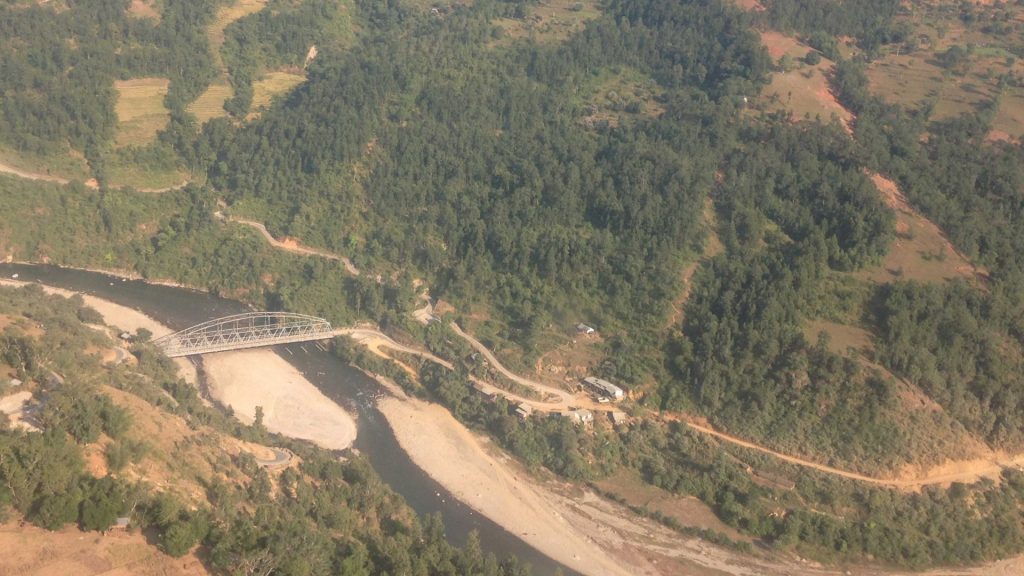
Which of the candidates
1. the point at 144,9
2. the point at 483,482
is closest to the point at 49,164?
the point at 144,9

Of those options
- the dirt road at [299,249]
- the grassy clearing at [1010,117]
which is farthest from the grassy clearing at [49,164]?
the grassy clearing at [1010,117]

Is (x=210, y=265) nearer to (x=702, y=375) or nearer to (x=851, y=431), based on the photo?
(x=702, y=375)

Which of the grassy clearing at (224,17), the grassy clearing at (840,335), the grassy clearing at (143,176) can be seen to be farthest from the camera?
the grassy clearing at (224,17)

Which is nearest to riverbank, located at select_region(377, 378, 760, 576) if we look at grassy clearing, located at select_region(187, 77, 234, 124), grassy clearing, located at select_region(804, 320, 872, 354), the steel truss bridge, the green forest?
the green forest

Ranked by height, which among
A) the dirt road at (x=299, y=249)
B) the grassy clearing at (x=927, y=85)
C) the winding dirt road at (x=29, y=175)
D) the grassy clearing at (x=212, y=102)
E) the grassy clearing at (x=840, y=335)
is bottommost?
the dirt road at (x=299, y=249)

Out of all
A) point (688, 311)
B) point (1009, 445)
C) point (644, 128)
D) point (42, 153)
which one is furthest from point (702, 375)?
point (42, 153)

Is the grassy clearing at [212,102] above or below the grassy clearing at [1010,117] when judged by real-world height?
below

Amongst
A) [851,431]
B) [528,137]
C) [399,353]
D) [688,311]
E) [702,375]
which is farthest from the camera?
[528,137]

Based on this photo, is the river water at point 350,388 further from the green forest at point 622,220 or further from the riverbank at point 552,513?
the green forest at point 622,220
